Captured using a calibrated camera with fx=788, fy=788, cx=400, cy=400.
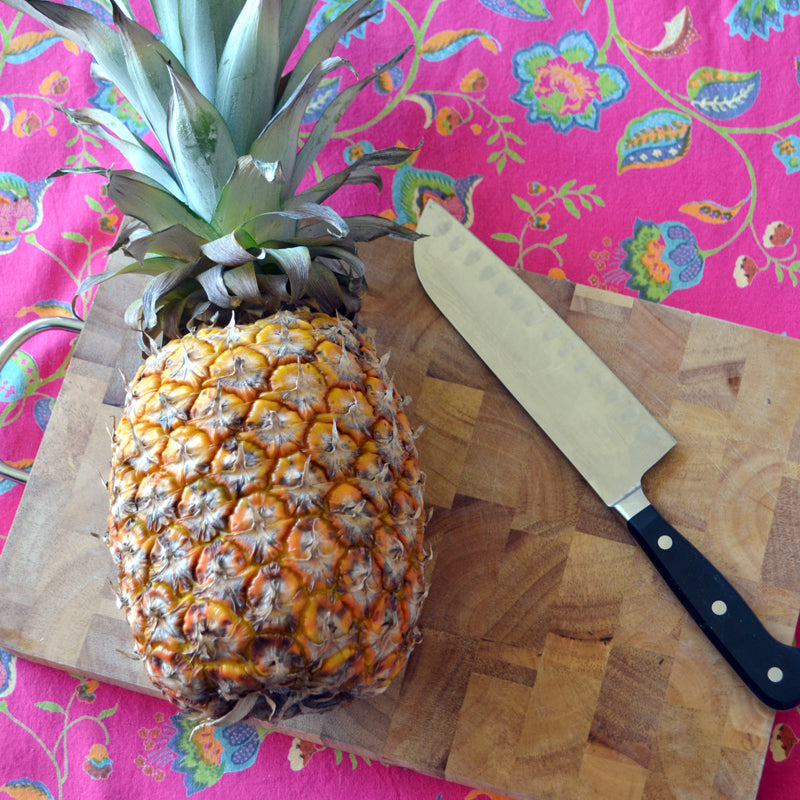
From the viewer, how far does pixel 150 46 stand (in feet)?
2.66

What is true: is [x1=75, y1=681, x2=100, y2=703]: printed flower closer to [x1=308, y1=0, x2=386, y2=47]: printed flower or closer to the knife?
the knife

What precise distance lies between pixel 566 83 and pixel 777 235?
0.42m

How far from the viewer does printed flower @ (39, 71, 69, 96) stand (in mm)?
1336

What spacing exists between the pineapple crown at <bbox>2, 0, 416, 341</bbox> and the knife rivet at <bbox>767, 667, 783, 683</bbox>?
70 cm

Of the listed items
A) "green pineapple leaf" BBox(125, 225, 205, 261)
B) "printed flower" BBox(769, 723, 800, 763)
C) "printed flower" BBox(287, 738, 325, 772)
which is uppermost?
"green pineapple leaf" BBox(125, 225, 205, 261)

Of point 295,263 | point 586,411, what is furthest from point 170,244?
point 586,411

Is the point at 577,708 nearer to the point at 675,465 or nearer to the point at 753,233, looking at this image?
the point at 675,465

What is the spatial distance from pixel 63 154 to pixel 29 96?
Result: 12 cm

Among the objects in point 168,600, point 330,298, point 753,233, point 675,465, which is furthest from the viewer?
point 753,233

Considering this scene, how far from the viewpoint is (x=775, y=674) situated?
997 mm

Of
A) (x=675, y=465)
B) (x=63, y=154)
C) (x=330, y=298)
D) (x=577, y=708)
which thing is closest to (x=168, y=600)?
(x=330, y=298)

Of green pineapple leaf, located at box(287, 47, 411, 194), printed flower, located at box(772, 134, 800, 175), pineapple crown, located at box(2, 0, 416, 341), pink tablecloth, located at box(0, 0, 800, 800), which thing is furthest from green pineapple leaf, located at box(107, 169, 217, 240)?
printed flower, located at box(772, 134, 800, 175)

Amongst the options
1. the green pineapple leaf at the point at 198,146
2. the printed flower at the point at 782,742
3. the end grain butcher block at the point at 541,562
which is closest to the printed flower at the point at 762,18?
the end grain butcher block at the point at 541,562

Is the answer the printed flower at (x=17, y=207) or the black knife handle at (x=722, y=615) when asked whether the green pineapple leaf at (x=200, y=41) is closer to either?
the printed flower at (x=17, y=207)
